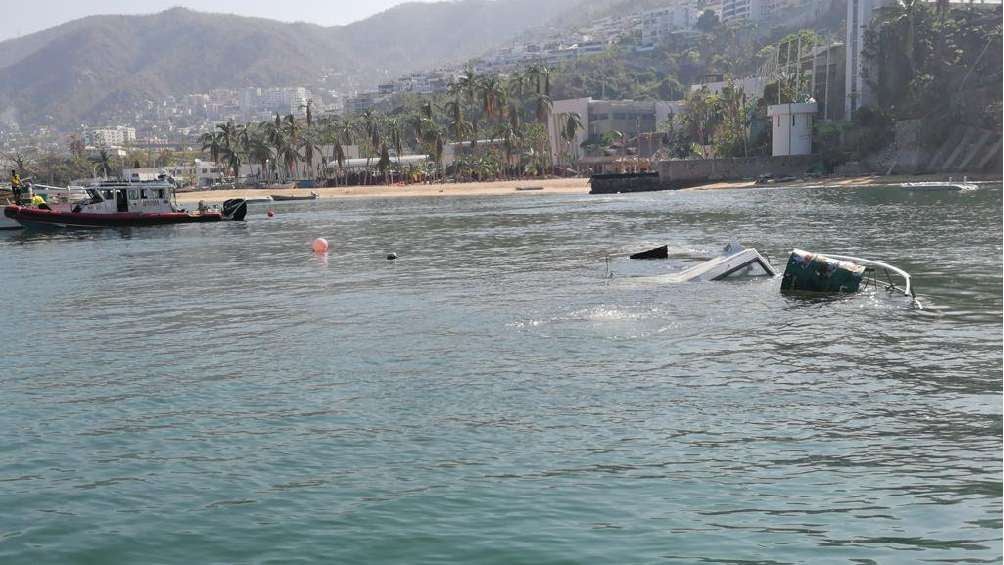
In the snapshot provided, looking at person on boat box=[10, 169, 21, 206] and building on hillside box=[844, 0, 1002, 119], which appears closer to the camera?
person on boat box=[10, 169, 21, 206]

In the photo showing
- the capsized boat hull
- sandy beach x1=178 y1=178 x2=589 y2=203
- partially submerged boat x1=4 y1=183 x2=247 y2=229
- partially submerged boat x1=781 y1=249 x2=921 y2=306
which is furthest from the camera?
sandy beach x1=178 y1=178 x2=589 y2=203

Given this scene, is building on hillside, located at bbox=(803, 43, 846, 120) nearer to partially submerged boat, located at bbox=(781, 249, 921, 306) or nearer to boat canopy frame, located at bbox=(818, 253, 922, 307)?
boat canopy frame, located at bbox=(818, 253, 922, 307)

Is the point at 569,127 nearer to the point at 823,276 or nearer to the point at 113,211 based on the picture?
the point at 113,211

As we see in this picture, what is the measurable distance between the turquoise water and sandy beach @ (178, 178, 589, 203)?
101143mm

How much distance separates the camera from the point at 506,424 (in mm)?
15141

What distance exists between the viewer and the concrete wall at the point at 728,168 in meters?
124

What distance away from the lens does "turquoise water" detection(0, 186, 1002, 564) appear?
10.8 metres

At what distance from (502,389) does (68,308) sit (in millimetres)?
18824

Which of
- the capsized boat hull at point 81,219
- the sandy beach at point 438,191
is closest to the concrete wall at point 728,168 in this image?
the sandy beach at point 438,191

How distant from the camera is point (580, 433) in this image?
47.8 ft

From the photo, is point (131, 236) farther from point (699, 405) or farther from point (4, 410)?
point (699, 405)

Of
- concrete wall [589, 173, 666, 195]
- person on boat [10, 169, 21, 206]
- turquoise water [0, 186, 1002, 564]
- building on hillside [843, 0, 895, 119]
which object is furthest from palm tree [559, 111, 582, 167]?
turquoise water [0, 186, 1002, 564]

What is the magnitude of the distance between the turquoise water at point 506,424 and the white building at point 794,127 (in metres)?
97.3

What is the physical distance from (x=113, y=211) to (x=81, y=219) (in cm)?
277
